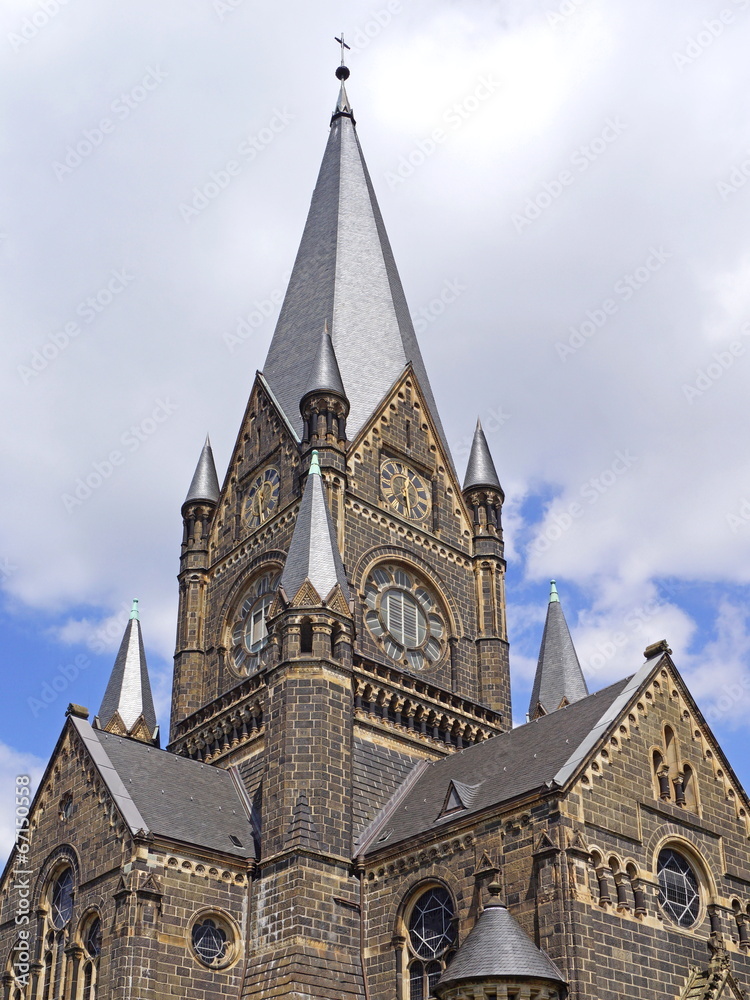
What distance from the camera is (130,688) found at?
48688 mm

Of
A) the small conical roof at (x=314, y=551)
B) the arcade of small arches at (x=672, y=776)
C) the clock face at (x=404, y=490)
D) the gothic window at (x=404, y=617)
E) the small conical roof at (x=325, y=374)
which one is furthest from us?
the clock face at (x=404, y=490)

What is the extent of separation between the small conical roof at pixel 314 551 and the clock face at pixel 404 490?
5215 millimetres

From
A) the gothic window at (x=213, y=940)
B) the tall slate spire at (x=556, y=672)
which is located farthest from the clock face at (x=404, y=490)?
the gothic window at (x=213, y=940)

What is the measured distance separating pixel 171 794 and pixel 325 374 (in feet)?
56.7

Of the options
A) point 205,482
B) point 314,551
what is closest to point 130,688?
point 205,482

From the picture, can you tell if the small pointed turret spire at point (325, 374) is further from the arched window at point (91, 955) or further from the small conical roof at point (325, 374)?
the arched window at point (91, 955)

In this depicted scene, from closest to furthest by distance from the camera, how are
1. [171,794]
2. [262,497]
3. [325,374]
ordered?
[171,794] < [325,374] < [262,497]

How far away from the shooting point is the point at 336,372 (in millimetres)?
47250

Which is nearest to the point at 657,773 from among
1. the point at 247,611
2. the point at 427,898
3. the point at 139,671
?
the point at 427,898

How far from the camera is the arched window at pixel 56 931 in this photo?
34750mm

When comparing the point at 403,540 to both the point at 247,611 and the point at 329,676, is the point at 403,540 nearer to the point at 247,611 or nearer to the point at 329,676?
the point at 247,611

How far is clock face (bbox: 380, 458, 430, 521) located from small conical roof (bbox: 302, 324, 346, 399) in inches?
136

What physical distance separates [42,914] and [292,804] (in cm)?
847

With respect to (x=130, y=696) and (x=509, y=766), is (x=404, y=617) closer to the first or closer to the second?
(x=509, y=766)
